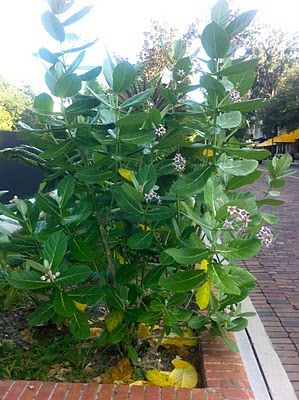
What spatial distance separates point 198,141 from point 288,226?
6479mm

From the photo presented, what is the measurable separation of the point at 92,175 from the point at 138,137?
285 mm

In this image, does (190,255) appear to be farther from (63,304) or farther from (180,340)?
(180,340)

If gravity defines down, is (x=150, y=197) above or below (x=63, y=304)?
above

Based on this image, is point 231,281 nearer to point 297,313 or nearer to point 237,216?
point 237,216

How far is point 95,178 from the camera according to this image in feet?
6.97

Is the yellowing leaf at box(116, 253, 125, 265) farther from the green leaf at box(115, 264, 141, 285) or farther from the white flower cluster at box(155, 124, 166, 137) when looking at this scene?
the white flower cluster at box(155, 124, 166, 137)

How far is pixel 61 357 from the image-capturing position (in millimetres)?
2605

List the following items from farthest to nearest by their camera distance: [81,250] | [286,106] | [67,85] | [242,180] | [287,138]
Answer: [287,138], [286,106], [242,180], [81,250], [67,85]

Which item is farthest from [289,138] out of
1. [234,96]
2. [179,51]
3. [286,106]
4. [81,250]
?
[81,250]

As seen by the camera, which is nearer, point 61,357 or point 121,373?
point 121,373

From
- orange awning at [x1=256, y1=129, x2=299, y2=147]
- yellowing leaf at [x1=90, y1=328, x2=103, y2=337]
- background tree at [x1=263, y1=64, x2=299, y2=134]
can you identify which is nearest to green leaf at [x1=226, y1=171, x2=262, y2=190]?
yellowing leaf at [x1=90, y1=328, x2=103, y2=337]

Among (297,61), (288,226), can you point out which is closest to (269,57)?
(297,61)

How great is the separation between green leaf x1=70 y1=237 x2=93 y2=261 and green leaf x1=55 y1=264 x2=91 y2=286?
94 mm

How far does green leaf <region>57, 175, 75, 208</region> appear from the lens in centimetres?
224
